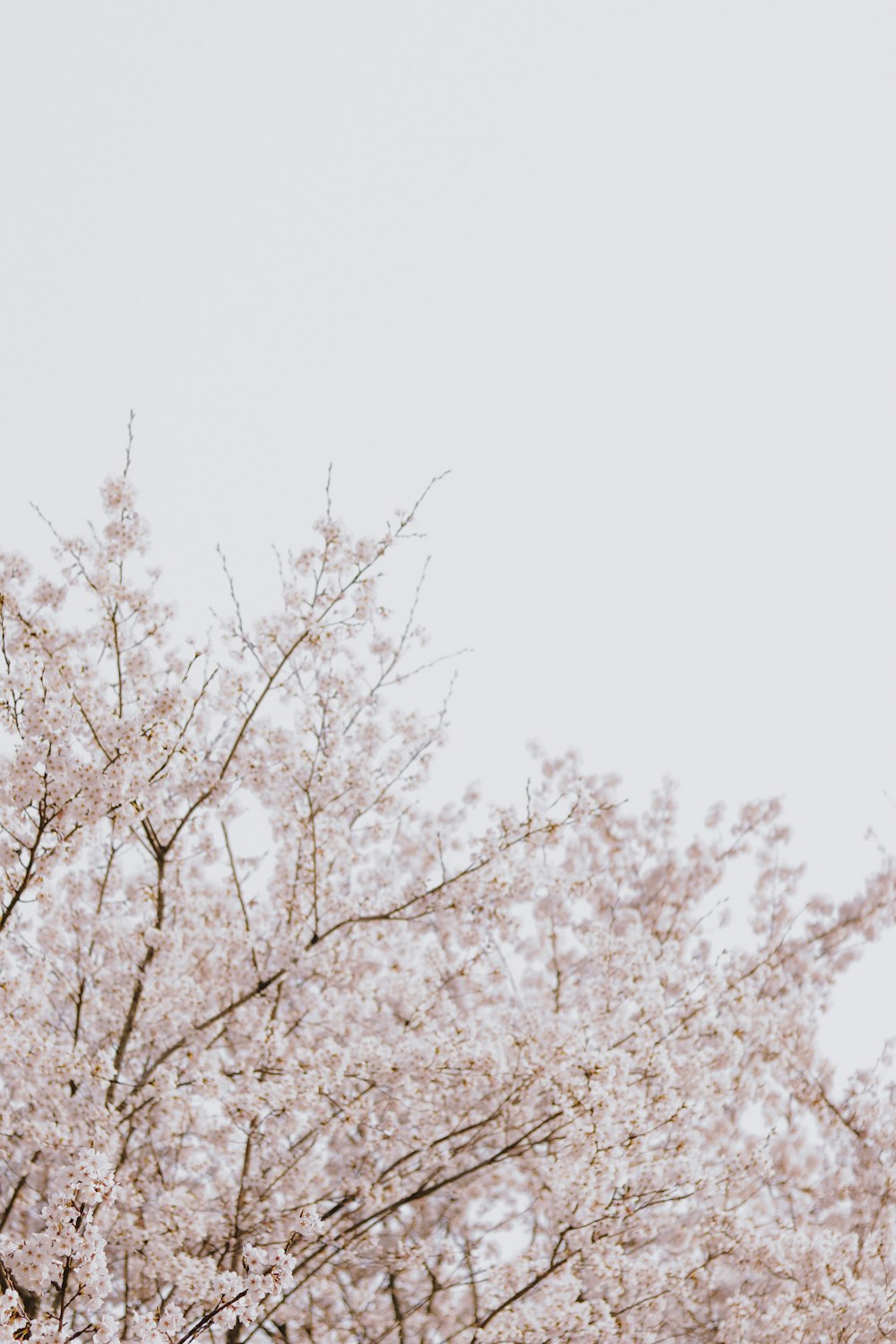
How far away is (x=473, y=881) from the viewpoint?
15.3 ft

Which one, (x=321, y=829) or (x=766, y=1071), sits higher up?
(x=321, y=829)

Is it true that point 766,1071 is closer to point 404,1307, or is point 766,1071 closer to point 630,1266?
point 630,1266

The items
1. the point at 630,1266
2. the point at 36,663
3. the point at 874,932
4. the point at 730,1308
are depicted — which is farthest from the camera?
the point at 874,932

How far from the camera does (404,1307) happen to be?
5836 millimetres

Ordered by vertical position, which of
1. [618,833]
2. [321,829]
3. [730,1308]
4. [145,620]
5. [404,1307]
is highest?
[618,833]

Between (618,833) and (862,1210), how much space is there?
3.81 m

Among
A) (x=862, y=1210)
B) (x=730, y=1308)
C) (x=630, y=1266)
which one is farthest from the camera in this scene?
(x=862, y=1210)

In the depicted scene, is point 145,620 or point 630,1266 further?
point 630,1266

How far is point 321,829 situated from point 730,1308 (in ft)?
13.5

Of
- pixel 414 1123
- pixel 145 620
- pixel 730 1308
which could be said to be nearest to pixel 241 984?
pixel 414 1123

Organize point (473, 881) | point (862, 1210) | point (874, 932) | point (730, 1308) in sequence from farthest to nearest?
point (874, 932), point (862, 1210), point (730, 1308), point (473, 881)

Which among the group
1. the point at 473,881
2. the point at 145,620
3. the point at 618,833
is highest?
the point at 618,833

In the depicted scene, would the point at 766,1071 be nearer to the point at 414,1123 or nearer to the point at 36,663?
the point at 414,1123

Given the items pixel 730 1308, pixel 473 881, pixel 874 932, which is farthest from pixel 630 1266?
pixel 874 932
